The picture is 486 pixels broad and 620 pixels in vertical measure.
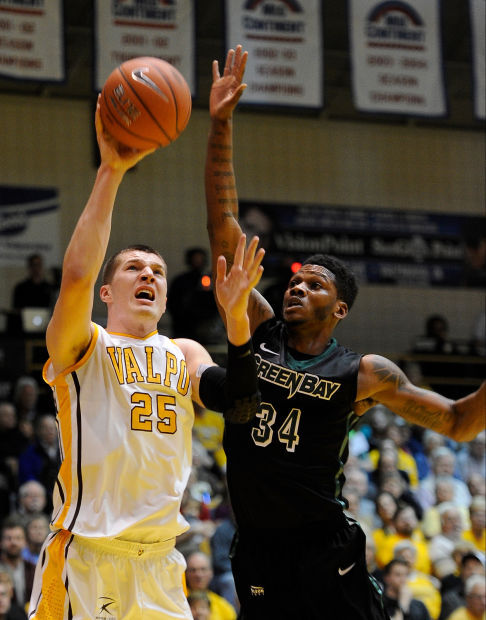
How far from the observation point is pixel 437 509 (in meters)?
10.2

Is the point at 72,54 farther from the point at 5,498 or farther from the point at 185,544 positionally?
the point at 185,544

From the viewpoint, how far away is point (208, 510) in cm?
935

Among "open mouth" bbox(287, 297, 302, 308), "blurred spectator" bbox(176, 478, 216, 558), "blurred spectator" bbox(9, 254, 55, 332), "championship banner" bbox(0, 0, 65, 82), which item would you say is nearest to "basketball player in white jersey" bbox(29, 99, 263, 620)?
"open mouth" bbox(287, 297, 302, 308)

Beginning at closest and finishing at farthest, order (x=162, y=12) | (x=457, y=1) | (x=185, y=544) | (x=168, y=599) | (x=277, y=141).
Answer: (x=168, y=599) → (x=185, y=544) → (x=162, y=12) → (x=457, y=1) → (x=277, y=141)

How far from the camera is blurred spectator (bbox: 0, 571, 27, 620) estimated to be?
7.31 metres

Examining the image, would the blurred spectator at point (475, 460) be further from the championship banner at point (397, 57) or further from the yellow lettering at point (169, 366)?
the yellow lettering at point (169, 366)

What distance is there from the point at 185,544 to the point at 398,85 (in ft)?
19.5

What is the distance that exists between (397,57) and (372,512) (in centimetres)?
521

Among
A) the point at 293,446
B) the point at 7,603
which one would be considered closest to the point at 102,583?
the point at 293,446

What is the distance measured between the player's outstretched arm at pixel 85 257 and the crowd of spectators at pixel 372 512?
414 centimetres

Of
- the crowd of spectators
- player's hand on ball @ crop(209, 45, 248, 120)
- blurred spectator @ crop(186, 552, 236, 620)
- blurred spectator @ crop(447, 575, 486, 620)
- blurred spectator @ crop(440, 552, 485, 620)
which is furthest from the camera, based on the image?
blurred spectator @ crop(440, 552, 485, 620)

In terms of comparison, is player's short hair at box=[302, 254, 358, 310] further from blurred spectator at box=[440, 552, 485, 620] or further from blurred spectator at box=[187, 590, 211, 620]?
blurred spectator at box=[440, 552, 485, 620]

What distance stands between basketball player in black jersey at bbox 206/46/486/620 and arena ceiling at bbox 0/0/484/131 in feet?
34.1

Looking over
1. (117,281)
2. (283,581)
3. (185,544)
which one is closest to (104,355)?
(117,281)
